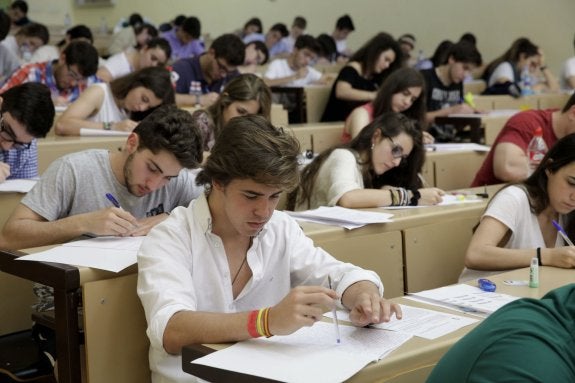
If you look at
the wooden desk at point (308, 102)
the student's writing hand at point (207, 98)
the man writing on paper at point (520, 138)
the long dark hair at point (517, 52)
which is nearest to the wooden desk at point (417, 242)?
the man writing on paper at point (520, 138)

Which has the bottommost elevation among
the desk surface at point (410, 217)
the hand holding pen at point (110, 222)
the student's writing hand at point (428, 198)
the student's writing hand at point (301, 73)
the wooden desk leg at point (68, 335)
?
the wooden desk leg at point (68, 335)

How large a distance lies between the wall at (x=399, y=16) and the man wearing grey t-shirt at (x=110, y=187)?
8257mm

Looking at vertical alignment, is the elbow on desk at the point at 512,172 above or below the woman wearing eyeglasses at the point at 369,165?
below

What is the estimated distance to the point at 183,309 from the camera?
167 centimetres

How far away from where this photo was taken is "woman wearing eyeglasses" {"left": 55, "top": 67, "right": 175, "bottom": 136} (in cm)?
→ 399

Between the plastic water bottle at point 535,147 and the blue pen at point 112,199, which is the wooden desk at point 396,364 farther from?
the plastic water bottle at point 535,147

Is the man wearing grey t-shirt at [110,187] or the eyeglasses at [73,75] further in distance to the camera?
the eyeglasses at [73,75]

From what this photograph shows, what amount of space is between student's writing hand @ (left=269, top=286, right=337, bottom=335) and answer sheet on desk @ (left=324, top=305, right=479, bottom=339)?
23 centimetres

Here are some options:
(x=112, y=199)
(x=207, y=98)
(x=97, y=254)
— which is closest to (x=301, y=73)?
(x=207, y=98)

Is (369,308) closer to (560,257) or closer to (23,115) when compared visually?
(560,257)

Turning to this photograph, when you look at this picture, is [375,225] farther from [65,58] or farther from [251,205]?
[65,58]

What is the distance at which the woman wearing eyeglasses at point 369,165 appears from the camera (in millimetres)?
3191

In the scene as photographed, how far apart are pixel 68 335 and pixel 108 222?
16.2 inches

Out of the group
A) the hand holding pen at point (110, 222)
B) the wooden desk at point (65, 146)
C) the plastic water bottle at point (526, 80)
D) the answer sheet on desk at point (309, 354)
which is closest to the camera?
the answer sheet on desk at point (309, 354)
